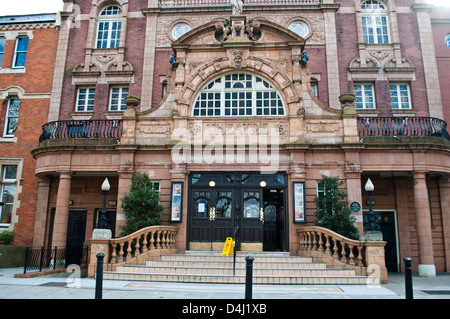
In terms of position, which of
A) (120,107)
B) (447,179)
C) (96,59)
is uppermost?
(96,59)

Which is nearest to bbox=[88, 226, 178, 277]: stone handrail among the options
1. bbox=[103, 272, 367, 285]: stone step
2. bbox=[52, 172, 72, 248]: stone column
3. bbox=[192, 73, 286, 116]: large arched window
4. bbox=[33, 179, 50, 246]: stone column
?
bbox=[103, 272, 367, 285]: stone step

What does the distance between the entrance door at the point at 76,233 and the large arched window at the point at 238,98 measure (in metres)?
9.04

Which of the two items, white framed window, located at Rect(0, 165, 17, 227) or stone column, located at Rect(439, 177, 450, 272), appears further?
white framed window, located at Rect(0, 165, 17, 227)

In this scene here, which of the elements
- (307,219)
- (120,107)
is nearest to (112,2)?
(120,107)

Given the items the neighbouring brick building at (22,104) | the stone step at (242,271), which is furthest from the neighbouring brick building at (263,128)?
the stone step at (242,271)

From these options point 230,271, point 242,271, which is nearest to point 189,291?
point 230,271

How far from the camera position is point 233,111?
17219mm

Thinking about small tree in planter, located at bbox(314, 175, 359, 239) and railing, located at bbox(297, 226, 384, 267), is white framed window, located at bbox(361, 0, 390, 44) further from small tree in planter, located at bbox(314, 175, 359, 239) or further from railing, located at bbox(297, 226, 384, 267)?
railing, located at bbox(297, 226, 384, 267)

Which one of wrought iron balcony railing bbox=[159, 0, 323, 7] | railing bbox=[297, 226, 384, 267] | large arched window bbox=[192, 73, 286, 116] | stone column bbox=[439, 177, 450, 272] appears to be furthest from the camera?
wrought iron balcony railing bbox=[159, 0, 323, 7]

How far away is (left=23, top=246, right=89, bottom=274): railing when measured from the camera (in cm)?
1558

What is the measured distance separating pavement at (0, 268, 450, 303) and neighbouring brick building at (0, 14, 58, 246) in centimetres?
949

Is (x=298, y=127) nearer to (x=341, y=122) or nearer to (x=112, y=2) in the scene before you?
(x=341, y=122)

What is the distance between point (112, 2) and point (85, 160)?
463 inches
